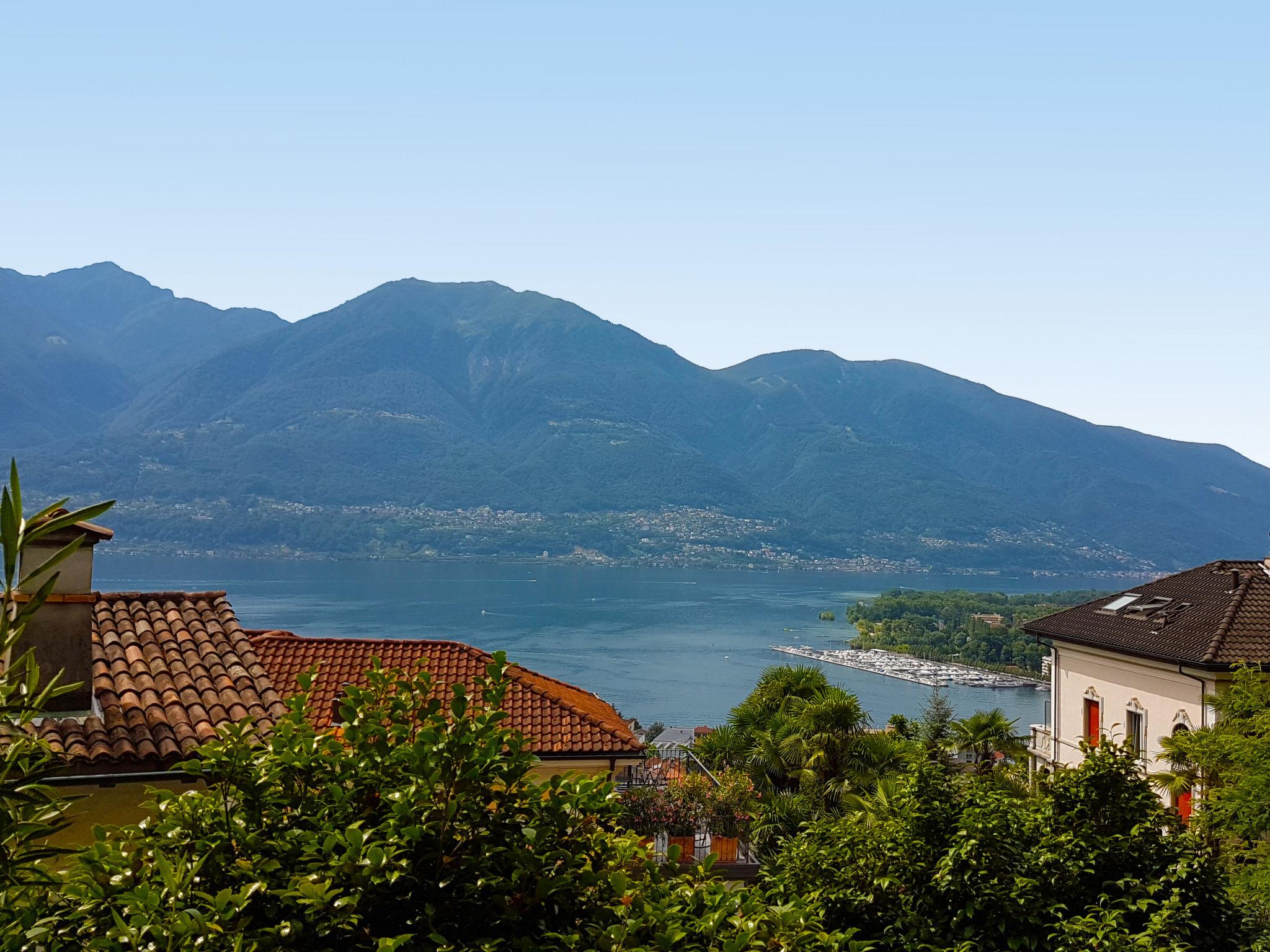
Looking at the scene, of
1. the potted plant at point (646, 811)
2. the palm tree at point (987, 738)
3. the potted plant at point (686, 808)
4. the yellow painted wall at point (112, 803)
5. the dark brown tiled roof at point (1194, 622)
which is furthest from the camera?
the palm tree at point (987, 738)

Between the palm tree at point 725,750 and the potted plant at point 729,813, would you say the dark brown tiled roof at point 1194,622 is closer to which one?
the palm tree at point 725,750

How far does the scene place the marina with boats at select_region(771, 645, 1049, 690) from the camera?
101438mm

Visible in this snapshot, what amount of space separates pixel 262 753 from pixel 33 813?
Result: 2.68ft

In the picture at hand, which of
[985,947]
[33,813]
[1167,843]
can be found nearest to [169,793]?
[33,813]

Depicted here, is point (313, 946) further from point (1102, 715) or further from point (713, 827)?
point (1102, 715)

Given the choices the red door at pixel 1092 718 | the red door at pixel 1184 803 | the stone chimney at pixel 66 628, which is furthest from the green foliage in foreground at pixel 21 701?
the red door at pixel 1092 718

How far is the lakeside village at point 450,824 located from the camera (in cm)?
266

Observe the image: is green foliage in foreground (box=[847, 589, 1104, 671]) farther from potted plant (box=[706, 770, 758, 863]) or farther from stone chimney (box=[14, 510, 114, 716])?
stone chimney (box=[14, 510, 114, 716])

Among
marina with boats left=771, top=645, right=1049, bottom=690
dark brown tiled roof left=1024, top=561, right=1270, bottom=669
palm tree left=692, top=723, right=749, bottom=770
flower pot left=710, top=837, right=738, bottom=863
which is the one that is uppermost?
dark brown tiled roof left=1024, top=561, right=1270, bottom=669

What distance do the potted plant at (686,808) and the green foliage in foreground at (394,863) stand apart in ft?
35.9

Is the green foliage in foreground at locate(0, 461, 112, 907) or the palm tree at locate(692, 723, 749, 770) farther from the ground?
the green foliage in foreground at locate(0, 461, 112, 907)

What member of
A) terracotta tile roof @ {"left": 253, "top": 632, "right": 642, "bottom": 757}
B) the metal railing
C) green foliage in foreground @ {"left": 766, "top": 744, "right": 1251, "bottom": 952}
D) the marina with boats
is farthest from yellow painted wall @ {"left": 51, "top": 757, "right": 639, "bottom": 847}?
the marina with boats

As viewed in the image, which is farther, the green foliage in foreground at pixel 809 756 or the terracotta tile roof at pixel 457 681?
the green foliage in foreground at pixel 809 756

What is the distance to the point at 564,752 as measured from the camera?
13.6 m
